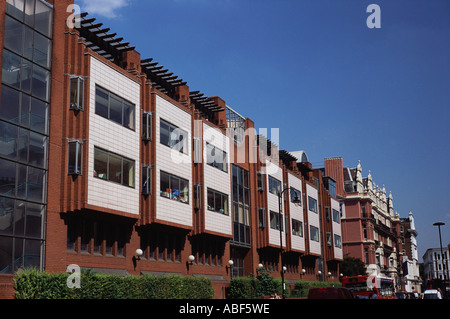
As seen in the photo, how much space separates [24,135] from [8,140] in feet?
3.85

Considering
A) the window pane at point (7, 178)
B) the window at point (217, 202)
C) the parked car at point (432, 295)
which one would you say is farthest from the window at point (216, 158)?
the window pane at point (7, 178)

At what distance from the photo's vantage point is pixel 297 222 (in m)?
65.4

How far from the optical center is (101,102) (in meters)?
33.5

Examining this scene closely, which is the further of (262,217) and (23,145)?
(262,217)

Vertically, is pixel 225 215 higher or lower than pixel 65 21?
lower

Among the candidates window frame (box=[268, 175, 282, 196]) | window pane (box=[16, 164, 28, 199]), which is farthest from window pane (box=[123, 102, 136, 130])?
window frame (box=[268, 175, 282, 196])

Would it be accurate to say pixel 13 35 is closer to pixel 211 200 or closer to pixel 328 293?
pixel 328 293

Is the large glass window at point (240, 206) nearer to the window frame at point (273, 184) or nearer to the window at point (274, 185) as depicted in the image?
the window frame at point (273, 184)

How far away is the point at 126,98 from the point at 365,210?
3025 inches

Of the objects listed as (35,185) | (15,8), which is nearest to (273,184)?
(35,185)
